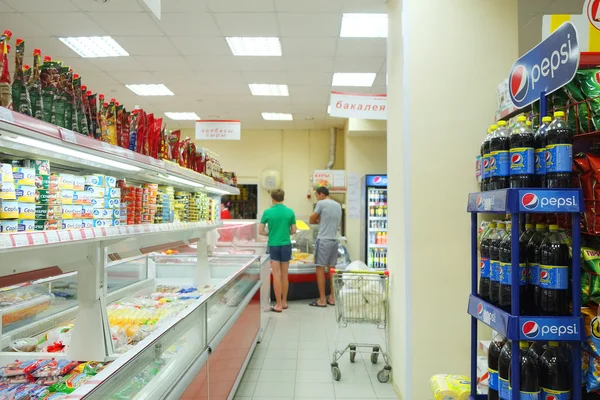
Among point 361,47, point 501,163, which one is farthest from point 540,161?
point 361,47

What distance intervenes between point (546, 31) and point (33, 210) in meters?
3.11

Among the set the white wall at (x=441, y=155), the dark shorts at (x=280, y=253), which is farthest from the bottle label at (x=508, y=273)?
the dark shorts at (x=280, y=253)

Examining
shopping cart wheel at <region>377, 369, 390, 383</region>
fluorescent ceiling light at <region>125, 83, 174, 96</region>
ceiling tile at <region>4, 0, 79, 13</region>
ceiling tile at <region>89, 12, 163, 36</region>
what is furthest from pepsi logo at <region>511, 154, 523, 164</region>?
fluorescent ceiling light at <region>125, 83, 174, 96</region>

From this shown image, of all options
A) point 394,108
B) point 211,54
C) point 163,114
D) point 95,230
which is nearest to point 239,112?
point 163,114

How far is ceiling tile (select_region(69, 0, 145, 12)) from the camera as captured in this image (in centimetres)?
496

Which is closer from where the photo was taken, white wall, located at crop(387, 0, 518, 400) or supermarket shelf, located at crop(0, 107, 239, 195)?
supermarket shelf, located at crop(0, 107, 239, 195)

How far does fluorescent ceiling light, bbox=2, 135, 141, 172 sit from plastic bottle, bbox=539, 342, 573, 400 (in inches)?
84.5

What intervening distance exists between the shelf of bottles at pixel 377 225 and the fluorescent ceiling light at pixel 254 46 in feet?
11.0

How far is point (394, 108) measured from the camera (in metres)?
3.84

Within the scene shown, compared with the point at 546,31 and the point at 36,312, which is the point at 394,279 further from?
the point at 36,312

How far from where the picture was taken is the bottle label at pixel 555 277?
1.80 m

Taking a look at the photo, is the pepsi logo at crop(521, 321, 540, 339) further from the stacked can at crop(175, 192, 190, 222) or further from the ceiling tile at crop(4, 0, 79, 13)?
the ceiling tile at crop(4, 0, 79, 13)

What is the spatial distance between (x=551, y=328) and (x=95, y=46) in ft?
22.3

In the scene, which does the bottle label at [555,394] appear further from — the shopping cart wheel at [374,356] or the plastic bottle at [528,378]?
the shopping cart wheel at [374,356]
